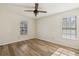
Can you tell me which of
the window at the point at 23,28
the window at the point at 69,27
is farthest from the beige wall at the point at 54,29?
the window at the point at 23,28

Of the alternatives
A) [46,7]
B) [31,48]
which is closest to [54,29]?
[46,7]

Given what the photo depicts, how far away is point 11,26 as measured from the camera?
1346 millimetres

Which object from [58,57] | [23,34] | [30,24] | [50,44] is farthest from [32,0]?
[58,57]

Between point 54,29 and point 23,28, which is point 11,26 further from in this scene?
point 54,29

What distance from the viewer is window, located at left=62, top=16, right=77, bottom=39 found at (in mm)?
1261

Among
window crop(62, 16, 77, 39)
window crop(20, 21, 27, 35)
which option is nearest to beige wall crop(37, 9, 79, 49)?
window crop(62, 16, 77, 39)

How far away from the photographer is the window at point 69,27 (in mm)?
1261

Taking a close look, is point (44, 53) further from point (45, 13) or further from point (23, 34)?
point (45, 13)

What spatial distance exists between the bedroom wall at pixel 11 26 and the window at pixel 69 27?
20.0 inches

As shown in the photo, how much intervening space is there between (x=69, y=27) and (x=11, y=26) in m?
0.90

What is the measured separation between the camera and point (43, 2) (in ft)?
3.86

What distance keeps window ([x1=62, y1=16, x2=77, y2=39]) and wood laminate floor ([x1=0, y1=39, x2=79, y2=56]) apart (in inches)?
7.6

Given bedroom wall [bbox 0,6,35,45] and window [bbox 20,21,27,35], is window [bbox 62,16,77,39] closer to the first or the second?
bedroom wall [bbox 0,6,35,45]

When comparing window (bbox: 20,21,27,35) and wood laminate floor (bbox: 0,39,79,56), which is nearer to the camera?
wood laminate floor (bbox: 0,39,79,56)
